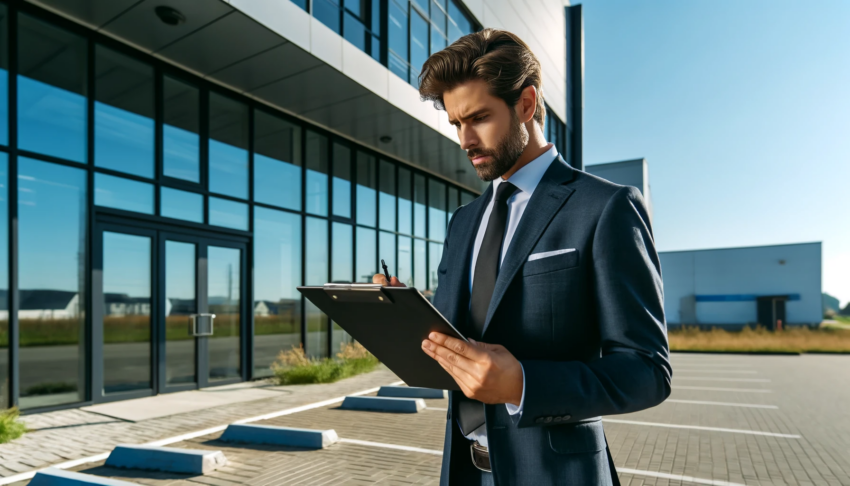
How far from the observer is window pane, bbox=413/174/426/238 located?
653 inches

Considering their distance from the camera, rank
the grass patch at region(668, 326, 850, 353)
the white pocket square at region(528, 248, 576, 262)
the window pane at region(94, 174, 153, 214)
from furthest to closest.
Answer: the grass patch at region(668, 326, 850, 353), the window pane at region(94, 174, 153, 214), the white pocket square at region(528, 248, 576, 262)

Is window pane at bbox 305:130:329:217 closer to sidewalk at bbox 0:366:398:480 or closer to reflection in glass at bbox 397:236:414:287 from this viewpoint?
reflection in glass at bbox 397:236:414:287

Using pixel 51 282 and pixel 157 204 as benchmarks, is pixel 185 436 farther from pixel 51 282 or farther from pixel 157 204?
pixel 157 204

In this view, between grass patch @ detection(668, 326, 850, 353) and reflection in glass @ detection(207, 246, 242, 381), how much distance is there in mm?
15747

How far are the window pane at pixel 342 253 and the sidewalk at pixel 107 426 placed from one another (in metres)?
3.80

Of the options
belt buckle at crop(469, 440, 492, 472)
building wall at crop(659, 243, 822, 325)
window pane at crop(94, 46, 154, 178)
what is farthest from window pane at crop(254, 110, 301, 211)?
building wall at crop(659, 243, 822, 325)

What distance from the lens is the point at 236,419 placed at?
7.41 metres

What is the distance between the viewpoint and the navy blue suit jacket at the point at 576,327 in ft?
3.80

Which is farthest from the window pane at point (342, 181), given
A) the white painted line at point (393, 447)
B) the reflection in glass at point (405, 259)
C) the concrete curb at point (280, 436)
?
the white painted line at point (393, 447)

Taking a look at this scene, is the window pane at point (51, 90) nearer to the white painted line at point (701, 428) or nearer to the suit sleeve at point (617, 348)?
the suit sleeve at point (617, 348)

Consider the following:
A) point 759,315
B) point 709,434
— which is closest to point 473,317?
point 709,434

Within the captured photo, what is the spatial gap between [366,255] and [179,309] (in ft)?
18.2

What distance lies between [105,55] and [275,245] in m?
4.63

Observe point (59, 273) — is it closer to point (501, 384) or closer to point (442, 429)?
point (442, 429)
